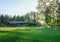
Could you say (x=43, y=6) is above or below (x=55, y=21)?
above

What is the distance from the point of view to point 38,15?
25.3 metres

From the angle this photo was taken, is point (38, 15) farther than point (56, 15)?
Yes

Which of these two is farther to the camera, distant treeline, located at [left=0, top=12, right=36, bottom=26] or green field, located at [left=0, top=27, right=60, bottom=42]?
distant treeline, located at [left=0, top=12, right=36, bottom=26]

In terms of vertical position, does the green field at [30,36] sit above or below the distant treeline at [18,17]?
below

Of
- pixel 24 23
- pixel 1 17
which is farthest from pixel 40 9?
pixel 1 17

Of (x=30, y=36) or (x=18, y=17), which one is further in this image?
(x=18, y=17)

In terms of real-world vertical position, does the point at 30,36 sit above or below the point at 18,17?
below

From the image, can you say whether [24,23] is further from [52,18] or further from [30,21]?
[52,18]

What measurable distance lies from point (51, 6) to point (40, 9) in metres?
1.58

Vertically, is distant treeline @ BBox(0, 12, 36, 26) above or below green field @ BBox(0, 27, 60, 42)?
above

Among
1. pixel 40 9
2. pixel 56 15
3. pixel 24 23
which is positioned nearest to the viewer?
pixel 56 15

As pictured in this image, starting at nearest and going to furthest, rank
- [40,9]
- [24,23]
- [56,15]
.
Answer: [56,15] → [40,9] → [24,23]

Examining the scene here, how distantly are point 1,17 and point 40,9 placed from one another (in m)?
7.17

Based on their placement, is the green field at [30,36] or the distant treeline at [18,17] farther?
the distant treeline at [18,17]
